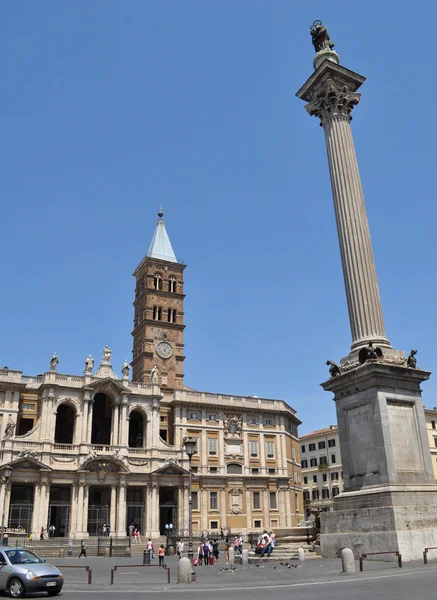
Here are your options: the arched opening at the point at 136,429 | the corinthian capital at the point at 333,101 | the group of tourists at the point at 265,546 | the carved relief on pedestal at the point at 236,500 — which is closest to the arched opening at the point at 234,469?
the carved relief on pedestal at the point at 236,500

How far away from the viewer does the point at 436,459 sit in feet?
234

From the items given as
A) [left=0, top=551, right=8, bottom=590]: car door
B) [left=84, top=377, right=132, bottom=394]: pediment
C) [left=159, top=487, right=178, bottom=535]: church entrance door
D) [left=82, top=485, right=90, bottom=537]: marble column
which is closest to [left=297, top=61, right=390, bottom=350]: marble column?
[left=0, top=551, right=8, bottom=590]: car door

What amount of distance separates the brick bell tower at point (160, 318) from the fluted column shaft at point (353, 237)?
5096cm

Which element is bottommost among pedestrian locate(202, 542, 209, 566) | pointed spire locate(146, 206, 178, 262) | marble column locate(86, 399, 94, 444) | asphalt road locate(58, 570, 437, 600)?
asphalt road locate(58, 570, 437, 600)

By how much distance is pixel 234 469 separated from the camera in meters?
61.3

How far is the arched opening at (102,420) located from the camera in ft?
193

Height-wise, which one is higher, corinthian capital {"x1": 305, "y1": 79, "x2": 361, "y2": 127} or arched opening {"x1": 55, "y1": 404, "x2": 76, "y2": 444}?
corinthian capital {"x1": 305, "y1": 79, "x2": 361, "y2": 127}

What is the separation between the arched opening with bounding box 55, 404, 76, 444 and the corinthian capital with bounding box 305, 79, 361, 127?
43573 millimetres

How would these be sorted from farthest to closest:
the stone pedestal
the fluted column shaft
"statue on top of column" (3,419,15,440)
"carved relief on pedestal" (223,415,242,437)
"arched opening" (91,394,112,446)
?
"carved relief on pedestal" (223,415,242,437)
"arched opening" (91,394,112,446)
"statue on top of column" (3,419,15,440)
the fluted column shaft
the stone pedestal

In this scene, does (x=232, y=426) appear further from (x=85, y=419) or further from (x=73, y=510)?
(x=73, y=510)

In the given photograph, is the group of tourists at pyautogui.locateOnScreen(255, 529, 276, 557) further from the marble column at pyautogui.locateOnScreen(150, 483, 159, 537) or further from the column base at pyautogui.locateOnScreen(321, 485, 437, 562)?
the marble column at pyautogui.locateOnScreen(150, 483, 159, 537)

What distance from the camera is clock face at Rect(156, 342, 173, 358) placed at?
71.7m

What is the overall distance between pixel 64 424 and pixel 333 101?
152 feet

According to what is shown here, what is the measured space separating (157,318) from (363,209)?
55217 mm
